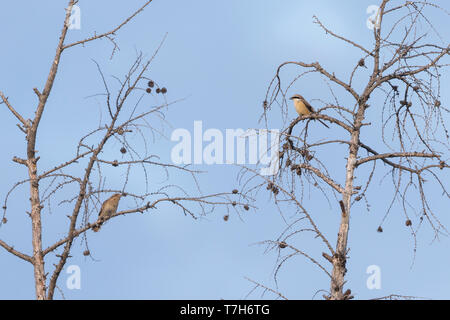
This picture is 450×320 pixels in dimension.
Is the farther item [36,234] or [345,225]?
[36,234]

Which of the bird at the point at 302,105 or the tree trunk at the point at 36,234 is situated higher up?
the bird at the point at 302,105

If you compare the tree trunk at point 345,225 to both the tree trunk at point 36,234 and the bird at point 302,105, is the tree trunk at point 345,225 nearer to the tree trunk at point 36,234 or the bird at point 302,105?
the tree trunk at point 36,234

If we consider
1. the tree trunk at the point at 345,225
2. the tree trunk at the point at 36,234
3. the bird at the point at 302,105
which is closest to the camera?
the tree trunk at the point at 345,225

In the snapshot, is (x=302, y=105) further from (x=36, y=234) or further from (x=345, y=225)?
(x=36, y=234)

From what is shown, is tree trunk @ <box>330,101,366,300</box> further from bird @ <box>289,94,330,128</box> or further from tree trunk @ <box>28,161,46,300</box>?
bird @ <box>289,94,330,128</box>

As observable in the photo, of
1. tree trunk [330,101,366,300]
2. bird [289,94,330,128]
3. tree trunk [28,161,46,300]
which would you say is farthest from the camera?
bird [289,94,330,128]

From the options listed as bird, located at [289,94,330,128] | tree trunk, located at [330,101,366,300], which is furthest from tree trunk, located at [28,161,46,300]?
bird, located at [289,94,330,128]

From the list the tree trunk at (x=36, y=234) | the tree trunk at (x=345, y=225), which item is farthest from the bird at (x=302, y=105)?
the tree trunk at (x=36, y=234)

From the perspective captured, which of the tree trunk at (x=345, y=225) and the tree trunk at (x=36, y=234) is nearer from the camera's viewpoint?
the tree trunk at (x=345, y=225)

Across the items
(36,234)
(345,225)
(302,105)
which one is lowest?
(345,225)

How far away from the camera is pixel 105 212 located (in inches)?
527

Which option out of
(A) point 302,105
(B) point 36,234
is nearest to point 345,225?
(B) point 36,234
